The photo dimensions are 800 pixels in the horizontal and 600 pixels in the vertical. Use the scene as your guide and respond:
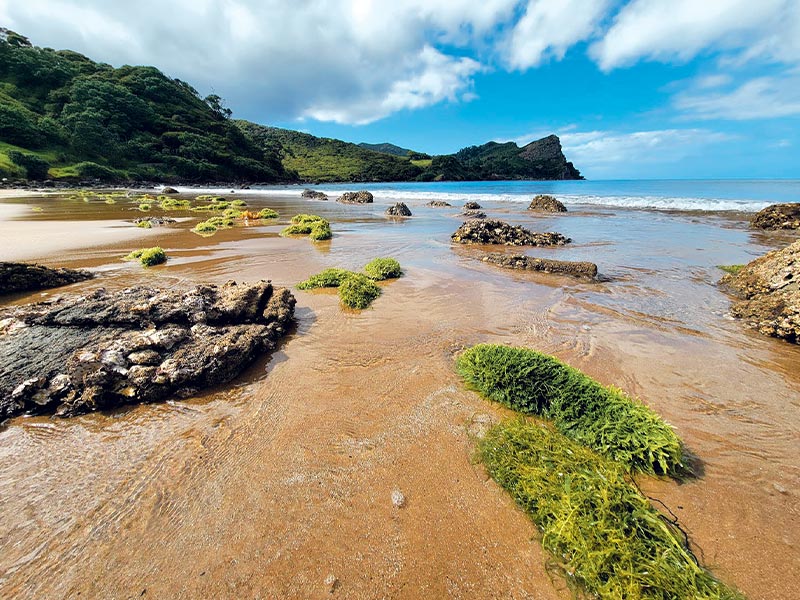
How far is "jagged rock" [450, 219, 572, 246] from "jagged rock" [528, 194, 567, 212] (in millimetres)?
17013

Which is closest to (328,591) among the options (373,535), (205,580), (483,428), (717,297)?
(373,535)

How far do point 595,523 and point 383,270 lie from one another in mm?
8003

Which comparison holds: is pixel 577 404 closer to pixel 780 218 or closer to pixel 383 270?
pixel 383 270

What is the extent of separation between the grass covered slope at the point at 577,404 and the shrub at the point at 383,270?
5.08 metres

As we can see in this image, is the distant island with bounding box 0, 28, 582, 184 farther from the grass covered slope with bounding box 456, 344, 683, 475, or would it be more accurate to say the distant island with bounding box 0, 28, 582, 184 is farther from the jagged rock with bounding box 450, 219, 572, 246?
the grass covered slope with bounding box 456, 344, 683, 475

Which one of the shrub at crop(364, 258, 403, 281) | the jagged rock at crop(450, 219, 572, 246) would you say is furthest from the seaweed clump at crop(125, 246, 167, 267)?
the jagged rock at crop(450, 219, 572, 246)

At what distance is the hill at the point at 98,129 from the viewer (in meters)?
61.7

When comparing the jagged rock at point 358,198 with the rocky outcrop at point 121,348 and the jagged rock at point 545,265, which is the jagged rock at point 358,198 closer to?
the jagged rock at point 545,265

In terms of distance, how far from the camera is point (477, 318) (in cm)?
697

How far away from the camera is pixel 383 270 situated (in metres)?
9.80

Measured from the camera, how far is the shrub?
31.7ft

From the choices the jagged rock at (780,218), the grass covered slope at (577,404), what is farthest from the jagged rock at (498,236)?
the jagged rock at (780,218)

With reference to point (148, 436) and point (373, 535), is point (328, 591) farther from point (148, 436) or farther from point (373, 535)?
point (148, 436)

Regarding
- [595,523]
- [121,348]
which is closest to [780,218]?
[595,523]
